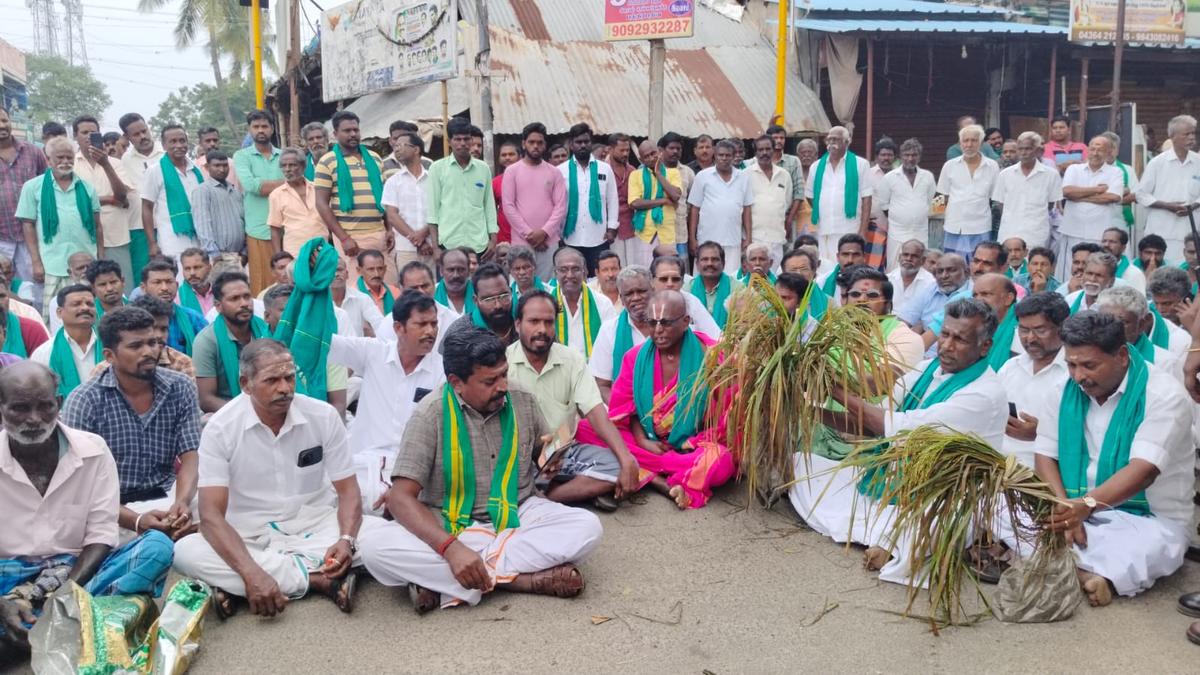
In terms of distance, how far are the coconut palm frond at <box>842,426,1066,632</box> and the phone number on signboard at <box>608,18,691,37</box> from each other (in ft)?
24.3

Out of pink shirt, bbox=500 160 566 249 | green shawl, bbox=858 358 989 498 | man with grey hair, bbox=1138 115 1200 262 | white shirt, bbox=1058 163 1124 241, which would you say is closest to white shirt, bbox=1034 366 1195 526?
green shawl, bbox=858 358 989 498

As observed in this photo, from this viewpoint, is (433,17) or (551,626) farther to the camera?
(433,17)

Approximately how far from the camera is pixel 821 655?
12.5 ft

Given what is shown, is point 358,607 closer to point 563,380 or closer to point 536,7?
point 563,380

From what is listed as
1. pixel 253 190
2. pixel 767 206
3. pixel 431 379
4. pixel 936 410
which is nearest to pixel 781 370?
pixel 936 410

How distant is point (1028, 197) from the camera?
30.8 feet

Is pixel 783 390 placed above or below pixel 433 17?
below

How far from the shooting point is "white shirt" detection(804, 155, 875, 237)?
9.65m

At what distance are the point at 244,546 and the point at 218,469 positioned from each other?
324mm

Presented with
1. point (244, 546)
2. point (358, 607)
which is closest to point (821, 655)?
point (358, 607)

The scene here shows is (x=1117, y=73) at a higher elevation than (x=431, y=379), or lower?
higher

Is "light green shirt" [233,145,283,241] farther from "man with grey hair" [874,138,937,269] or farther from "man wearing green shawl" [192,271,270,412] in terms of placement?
"man with grey hair" [874,138,937,269]

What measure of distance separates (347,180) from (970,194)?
5.62 meters

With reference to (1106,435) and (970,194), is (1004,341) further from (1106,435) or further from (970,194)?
(970,194)
